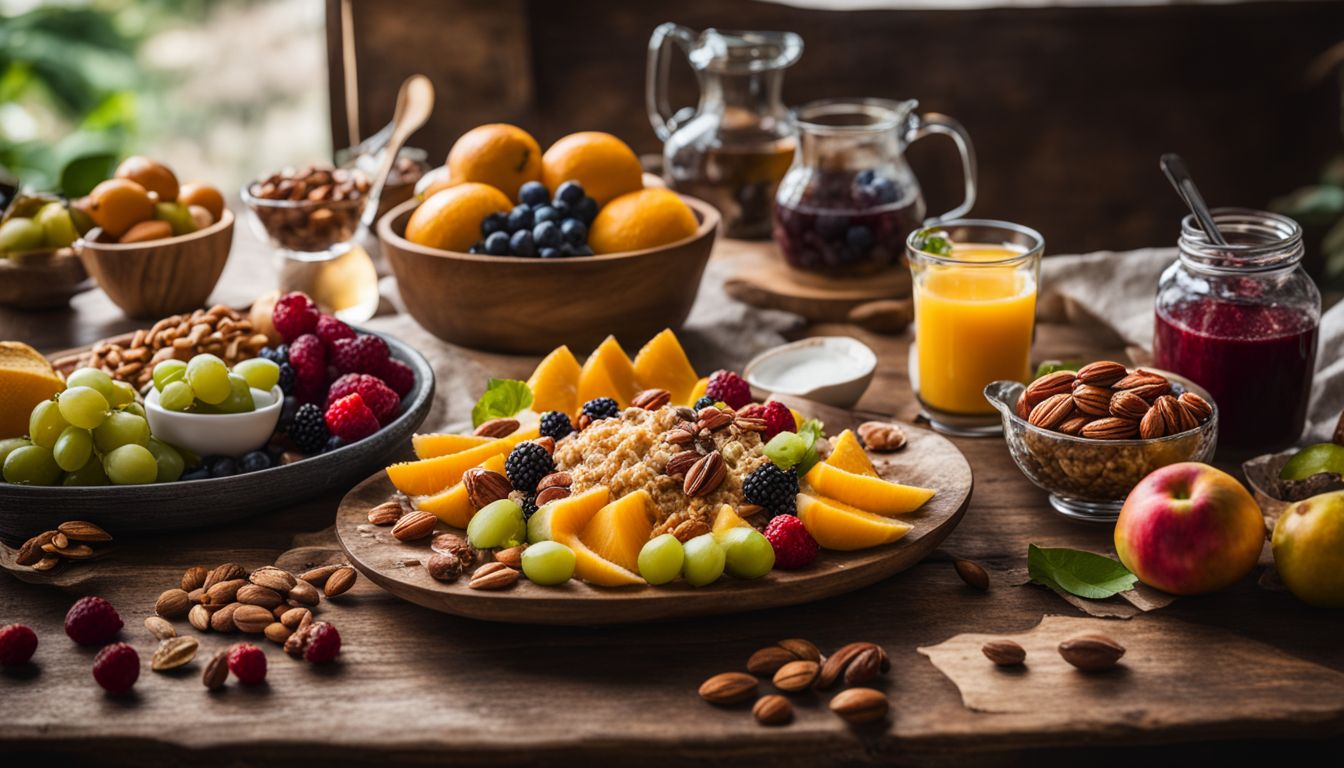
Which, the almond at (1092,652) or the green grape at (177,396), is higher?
the green grape at (177,396)

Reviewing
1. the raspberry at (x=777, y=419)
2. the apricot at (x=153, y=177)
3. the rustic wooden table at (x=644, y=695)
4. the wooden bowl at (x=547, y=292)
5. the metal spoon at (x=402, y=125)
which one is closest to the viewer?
the rustic wooden table at (x=644, y=695)

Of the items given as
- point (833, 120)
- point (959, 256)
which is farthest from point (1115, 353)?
point (833, 120)

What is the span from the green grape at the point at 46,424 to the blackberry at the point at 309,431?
0.29m

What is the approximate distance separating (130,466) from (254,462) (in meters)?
0.15

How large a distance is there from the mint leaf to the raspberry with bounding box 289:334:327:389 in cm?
25

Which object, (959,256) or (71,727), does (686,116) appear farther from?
(71,727)

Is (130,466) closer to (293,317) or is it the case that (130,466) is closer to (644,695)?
(293,317)

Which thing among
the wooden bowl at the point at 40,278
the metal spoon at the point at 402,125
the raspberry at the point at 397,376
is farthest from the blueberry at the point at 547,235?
the wooden bowl at the point at 40,278

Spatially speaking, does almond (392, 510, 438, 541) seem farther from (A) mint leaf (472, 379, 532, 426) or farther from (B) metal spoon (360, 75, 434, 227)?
(B) metal spoon (360, 75, 434, 227)

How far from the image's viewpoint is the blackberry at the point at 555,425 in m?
1.66

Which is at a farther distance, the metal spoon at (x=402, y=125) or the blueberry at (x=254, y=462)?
the metal spoon at (x=402, y=125)

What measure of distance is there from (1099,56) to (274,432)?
276 centimetres

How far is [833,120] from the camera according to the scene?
8.56 feet

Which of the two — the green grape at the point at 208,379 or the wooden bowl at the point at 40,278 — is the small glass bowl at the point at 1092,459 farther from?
the wooden bowl at the point at 40,278
